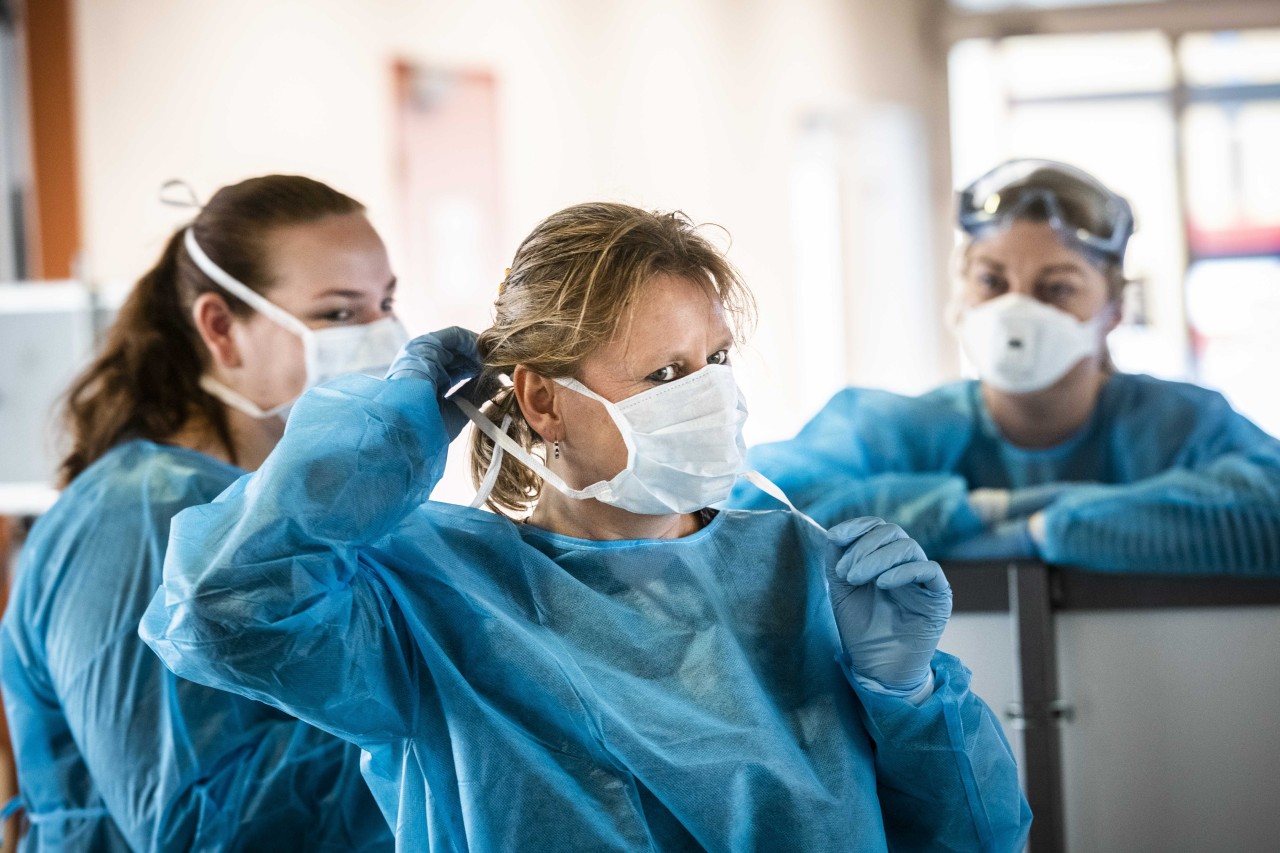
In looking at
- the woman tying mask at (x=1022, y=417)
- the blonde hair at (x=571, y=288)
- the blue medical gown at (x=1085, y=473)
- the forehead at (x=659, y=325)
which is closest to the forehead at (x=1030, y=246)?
the woman tying mask at (x=1022, y=417)

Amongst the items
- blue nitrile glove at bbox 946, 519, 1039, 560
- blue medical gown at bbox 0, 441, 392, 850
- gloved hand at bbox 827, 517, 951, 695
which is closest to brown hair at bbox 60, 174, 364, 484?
blue medical gown at bbox 0, 441, 392, 850

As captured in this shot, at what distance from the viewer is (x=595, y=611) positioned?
114 cm

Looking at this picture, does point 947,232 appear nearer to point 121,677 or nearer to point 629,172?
point 629,172

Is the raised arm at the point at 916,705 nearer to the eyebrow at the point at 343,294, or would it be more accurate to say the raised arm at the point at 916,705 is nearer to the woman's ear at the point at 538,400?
the woman's ear at the point at 538,400

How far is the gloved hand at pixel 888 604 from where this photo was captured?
1.08 meters

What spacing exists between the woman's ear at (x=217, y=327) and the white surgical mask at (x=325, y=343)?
3 cm

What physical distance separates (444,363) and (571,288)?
13 cm

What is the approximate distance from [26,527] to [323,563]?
6.29 feet

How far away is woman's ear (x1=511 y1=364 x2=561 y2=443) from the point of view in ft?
3.84

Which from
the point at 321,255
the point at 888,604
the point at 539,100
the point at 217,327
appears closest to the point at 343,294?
the point at 321,255

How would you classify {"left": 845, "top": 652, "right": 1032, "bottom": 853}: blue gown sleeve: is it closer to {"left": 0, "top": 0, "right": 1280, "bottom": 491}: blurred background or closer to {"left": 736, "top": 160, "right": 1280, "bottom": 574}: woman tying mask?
{"left": 736, "top": 160, "right": 1280, "bottom": 574}: woman tying mask

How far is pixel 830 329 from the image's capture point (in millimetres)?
4938

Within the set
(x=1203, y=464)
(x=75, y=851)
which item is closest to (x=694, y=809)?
(x=75, y=851)

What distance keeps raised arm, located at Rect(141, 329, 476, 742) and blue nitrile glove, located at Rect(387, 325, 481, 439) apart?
0.03 metres
